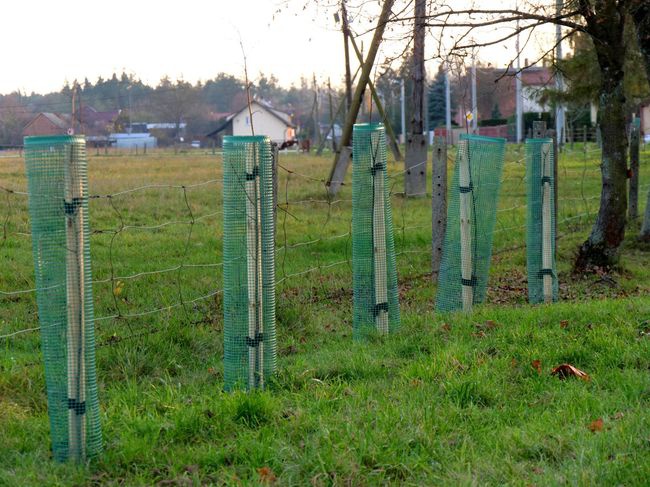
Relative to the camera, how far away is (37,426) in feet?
15.4

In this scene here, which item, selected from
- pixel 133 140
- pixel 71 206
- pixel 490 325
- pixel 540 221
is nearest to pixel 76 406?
pixel 71 206

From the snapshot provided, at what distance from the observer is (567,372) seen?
5.47 metres

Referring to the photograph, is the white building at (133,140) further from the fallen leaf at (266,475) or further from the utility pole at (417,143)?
the fallen leaf at (266,475)

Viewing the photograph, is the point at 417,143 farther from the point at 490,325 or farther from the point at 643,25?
the point at 490,325

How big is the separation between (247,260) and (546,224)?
14.4ft

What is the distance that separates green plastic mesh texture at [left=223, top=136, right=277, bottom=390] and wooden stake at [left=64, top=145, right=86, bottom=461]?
1243mm

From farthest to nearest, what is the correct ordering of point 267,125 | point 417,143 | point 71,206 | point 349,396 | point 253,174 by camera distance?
point 267,125 → point 417,143 → point 253,174 → point 349,396 → point 71,206

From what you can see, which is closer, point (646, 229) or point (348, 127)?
point (646, 229)

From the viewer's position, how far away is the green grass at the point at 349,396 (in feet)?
13.4

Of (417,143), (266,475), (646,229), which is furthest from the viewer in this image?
(417,143)

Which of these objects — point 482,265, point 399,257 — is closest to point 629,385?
point 482,265

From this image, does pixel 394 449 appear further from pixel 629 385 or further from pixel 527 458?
pixel 629 385

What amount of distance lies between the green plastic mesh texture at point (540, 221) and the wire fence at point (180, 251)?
141 centimetres

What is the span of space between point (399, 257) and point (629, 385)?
6535mm
